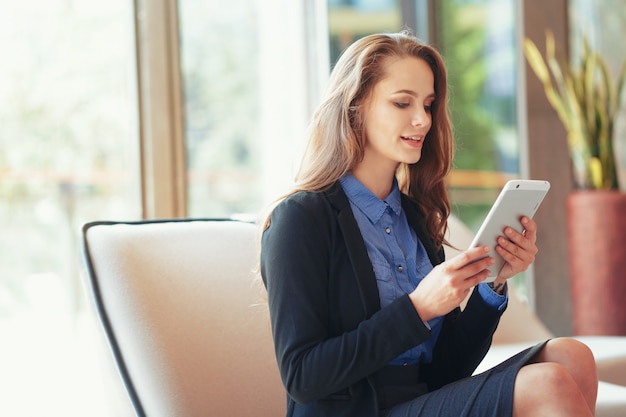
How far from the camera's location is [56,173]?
3.10m

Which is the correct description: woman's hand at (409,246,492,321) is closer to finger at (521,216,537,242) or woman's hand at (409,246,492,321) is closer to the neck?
finger at (521,216,537,242)

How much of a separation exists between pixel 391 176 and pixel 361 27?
8.06ft

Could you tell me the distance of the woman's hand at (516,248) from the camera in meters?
1.52

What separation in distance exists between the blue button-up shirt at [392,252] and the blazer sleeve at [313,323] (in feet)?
0.31

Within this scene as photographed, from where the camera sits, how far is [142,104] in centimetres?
321

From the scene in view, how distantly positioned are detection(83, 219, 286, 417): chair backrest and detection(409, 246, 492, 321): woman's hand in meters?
0.43

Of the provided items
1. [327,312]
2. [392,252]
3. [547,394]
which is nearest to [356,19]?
[392,252]

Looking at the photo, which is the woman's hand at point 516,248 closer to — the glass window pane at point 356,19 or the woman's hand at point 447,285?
the woman's hand at point 447,285

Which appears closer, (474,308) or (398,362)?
(398,362)

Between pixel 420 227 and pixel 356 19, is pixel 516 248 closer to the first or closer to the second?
pixel 420 227

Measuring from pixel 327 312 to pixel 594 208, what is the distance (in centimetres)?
262

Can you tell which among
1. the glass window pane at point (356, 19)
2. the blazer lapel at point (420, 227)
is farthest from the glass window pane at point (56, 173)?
the blazer lapel at point (420, 227)

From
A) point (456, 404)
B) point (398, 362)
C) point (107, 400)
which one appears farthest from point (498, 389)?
point (107, 400)

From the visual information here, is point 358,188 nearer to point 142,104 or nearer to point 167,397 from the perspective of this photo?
point 167,397
